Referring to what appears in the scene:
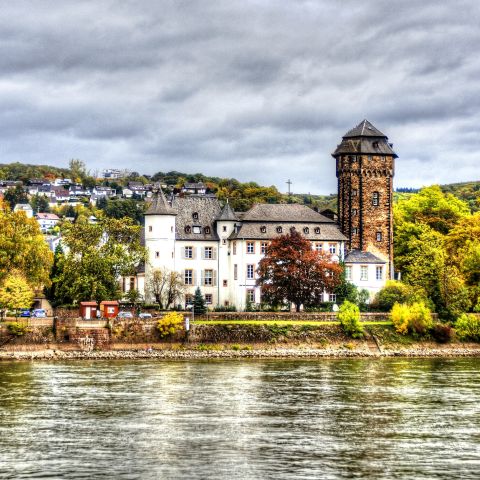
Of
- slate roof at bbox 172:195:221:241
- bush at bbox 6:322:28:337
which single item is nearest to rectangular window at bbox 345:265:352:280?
slate roof at bbox 172:195:221:241

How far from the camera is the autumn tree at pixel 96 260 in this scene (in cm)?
8819

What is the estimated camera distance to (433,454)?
137 feet

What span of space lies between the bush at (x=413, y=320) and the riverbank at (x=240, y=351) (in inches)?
56.0

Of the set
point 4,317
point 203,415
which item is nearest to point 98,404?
point 203,415

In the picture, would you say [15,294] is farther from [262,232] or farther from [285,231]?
[285,231]

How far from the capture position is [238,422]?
48.5 metres

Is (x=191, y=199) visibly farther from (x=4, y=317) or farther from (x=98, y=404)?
(x=98, y=404)

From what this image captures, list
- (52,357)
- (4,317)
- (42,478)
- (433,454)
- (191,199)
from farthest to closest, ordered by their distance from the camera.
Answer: (191,199) < (4,317) < (52,357) < (433,454) < (42,478)

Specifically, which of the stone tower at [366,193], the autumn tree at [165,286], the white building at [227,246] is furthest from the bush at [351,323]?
the autumn tree at [165,286]

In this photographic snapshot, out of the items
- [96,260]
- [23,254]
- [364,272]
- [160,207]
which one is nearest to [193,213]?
[160,207]

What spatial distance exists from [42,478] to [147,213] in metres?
59.9

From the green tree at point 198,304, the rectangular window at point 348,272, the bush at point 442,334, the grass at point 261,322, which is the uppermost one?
the rectangular window at point 348,272

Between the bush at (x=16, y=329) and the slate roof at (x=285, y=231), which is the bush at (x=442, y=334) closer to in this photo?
the slate roof at (x=285, y=231)

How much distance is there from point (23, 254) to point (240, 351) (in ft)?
66.1
